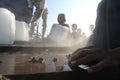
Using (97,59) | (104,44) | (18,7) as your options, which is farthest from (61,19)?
(97,59)

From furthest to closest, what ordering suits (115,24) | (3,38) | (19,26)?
(19,26) < (3,38) < (115,24)

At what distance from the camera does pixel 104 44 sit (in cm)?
155

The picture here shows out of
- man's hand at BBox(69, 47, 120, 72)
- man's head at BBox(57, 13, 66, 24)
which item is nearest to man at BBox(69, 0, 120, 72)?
man's hand at BBox(69, 47, 120, 72)

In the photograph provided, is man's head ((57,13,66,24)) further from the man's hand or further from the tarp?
the man's hand

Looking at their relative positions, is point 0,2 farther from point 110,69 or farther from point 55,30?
point 110,69

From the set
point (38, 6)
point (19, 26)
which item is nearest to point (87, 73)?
point (19, 26)

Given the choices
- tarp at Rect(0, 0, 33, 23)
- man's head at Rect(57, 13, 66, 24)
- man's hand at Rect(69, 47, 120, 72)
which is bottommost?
man's hand at Rect(69, 47, 120, 72)

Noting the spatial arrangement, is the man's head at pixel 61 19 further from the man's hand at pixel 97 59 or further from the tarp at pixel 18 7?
the man's hand at pixel 97 59

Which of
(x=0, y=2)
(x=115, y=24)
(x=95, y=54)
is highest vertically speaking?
(x=0, y=2)

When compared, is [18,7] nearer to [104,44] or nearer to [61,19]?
[61,19]

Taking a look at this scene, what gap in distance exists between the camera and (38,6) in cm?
521

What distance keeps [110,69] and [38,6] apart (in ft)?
13.6

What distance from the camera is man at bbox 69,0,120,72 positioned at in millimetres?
1146

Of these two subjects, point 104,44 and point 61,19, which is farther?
point 61,19
